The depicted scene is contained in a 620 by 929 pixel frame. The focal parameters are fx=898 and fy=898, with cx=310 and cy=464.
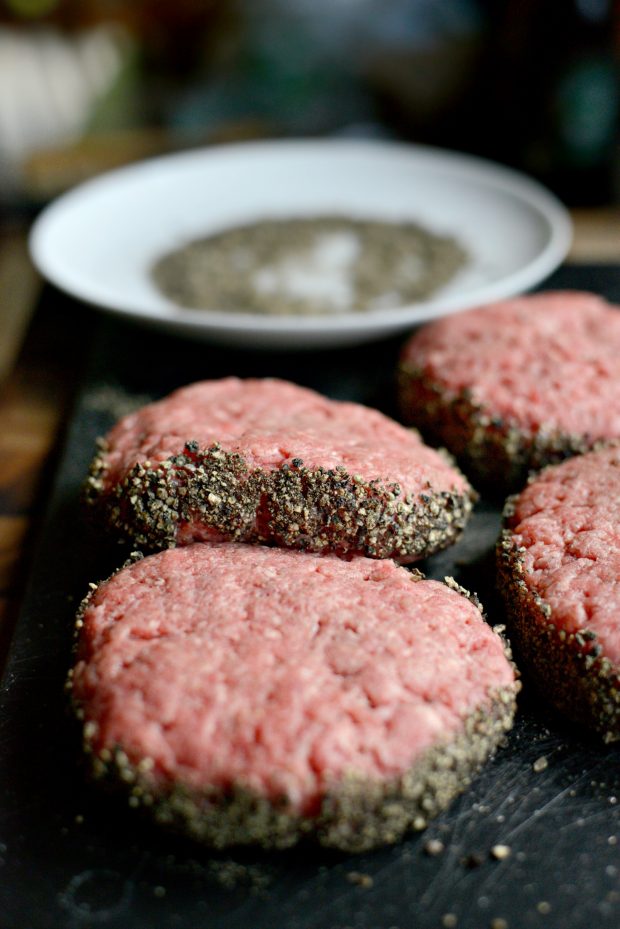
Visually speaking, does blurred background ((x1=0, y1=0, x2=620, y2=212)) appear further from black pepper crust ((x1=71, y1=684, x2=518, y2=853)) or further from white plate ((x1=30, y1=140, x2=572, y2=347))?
black pepper crust ((x1=71, y1=684, x2=518, y2=853))

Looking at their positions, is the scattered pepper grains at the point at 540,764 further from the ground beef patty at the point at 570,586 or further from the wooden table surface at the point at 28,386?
the wooden table surface at the point at 28,386

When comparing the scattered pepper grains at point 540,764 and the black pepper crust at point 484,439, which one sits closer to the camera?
the scattered pepper grains at point 540,764

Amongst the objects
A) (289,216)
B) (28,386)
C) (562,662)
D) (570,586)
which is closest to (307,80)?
(289,216)

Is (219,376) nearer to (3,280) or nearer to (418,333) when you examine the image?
(418,333)

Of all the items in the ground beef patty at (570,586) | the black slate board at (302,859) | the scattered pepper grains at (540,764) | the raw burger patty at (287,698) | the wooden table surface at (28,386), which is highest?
the ground beef patty at (570,586)

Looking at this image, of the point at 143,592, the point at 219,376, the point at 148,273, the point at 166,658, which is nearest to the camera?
the point at 166,658

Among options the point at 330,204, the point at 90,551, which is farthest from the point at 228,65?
the point at 90,551

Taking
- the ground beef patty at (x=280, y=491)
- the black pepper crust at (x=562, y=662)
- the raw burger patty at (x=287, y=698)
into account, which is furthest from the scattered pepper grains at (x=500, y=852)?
the ground beef patty at (x=280, y=491)
